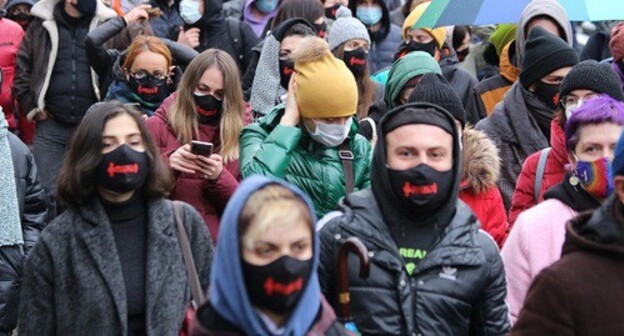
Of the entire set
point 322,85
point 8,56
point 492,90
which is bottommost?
point 8,56

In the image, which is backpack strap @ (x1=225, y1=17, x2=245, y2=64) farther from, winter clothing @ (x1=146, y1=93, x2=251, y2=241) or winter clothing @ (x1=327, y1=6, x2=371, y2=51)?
winter clothing @ (x1=146, y1=93, x2=251, y2=241)

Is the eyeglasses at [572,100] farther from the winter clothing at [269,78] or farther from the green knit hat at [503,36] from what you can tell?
the green knit hat at [503,36]

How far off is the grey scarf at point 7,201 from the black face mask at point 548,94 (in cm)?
319

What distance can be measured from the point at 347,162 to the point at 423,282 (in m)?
1.98

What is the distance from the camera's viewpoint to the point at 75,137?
681cm

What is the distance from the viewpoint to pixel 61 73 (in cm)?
1228

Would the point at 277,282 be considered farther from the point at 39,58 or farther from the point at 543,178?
the point at 39,58

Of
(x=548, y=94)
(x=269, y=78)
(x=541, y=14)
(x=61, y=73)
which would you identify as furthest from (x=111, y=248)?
(x=61, y=73)

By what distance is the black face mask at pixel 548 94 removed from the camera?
30.2ft

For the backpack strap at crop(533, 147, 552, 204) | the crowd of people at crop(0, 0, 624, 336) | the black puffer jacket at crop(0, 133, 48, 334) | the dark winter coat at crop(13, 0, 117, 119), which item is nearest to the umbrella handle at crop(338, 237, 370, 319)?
the crowd of people at crop(0, 0, 624, 336)

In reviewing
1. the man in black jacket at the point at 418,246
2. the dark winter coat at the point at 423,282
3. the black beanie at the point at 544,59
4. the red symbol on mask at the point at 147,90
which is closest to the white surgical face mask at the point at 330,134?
the man in black jacket at the point at 418,246

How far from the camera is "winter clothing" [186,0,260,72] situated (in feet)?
41.9

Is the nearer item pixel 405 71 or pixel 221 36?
pixel 405 71

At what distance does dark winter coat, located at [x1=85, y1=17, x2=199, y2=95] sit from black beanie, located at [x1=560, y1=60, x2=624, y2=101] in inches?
148
